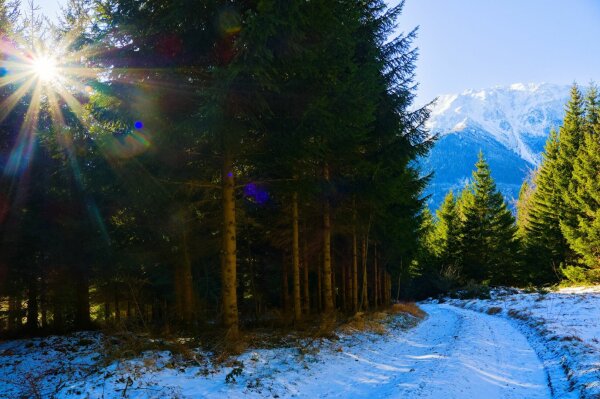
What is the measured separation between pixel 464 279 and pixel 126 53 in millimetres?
46367

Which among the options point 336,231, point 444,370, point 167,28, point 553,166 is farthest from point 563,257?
point 167,28

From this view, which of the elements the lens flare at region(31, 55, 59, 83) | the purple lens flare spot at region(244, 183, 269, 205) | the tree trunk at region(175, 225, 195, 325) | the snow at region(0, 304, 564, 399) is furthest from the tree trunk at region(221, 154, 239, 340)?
the lens flare at region(31, 55, 59, 83)

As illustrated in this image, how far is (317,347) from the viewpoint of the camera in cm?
990

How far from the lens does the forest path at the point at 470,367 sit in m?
7.03

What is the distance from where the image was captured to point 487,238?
46.8 m

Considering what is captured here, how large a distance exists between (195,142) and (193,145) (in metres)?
0.56

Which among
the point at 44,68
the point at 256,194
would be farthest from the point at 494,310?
the point at 44,68

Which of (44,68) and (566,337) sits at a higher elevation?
(44,68)

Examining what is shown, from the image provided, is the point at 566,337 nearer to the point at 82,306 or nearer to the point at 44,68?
the point at 82,306

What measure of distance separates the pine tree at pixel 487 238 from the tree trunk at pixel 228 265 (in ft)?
143

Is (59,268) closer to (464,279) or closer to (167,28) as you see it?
(167,28)

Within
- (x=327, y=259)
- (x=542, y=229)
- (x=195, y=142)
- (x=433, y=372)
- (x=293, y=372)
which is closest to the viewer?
(x=293, y=372)

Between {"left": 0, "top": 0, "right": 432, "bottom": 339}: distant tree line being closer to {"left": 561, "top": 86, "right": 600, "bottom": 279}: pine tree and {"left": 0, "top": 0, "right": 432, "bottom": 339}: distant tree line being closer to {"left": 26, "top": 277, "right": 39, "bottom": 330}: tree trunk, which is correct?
{"left": 26, "top": 277, "right": 39, "bottom": 330}: tree trunk

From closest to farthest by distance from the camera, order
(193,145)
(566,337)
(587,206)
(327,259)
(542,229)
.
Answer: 1. (193,145)
2. (566,337)
3. (327,259)
4. (587,206)
5. (542,229)
